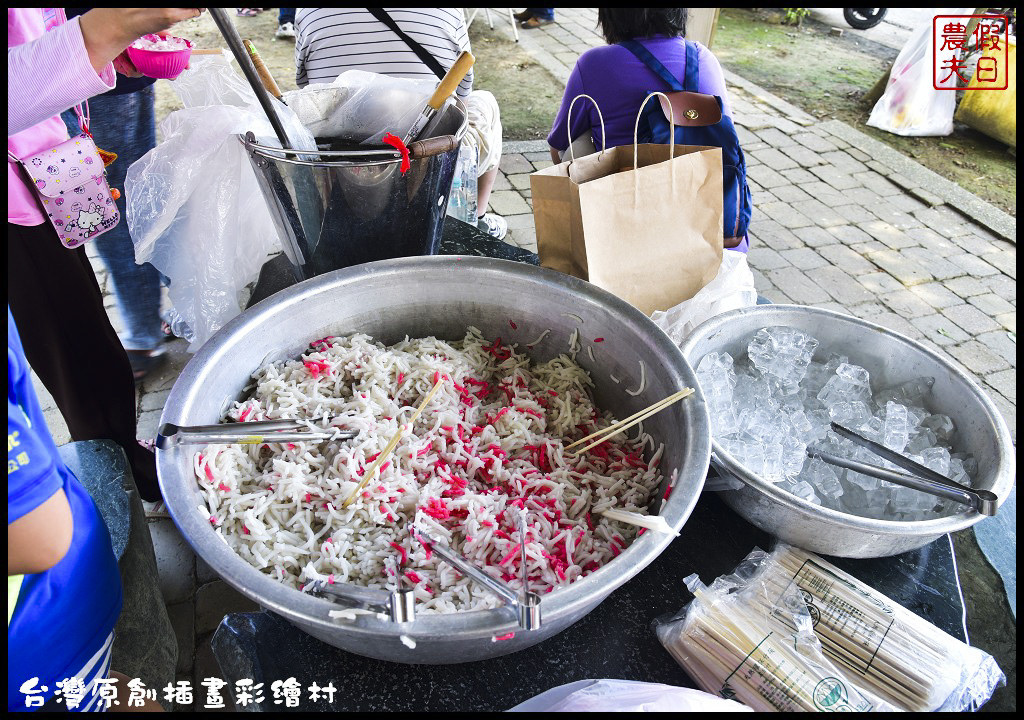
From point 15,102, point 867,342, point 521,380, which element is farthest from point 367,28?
point 867,342

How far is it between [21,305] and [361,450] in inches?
76.3

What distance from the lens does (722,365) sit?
208 centimetres

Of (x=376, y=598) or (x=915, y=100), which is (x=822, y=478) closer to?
(x=376, y=598)

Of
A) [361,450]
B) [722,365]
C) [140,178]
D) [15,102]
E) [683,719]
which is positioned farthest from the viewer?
[140,178]

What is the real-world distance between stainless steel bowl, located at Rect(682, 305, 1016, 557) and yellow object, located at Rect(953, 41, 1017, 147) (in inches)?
261

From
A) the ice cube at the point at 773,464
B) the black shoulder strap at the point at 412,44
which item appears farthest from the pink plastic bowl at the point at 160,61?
the ice cube at the point at 773,464

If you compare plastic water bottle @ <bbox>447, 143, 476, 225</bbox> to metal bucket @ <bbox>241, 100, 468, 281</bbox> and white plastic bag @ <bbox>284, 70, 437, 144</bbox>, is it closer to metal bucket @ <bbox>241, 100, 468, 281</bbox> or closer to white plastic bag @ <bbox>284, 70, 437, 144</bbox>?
white plastic bag @ <bbox>284, 70, 437, 144</bbox>

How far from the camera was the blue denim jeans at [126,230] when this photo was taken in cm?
348

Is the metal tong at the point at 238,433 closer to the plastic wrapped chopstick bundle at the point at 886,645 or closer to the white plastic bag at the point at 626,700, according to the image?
the white plastic bag at the point at 626,700

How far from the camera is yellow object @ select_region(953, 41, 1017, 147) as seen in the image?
6828mm

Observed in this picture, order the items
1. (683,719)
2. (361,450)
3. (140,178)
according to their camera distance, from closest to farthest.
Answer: (683,719)
(361,450)
(140,178)

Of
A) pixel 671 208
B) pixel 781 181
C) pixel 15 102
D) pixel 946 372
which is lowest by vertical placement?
pixel 781 181

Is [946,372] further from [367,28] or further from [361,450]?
[367,28]

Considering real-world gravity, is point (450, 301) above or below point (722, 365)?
above
